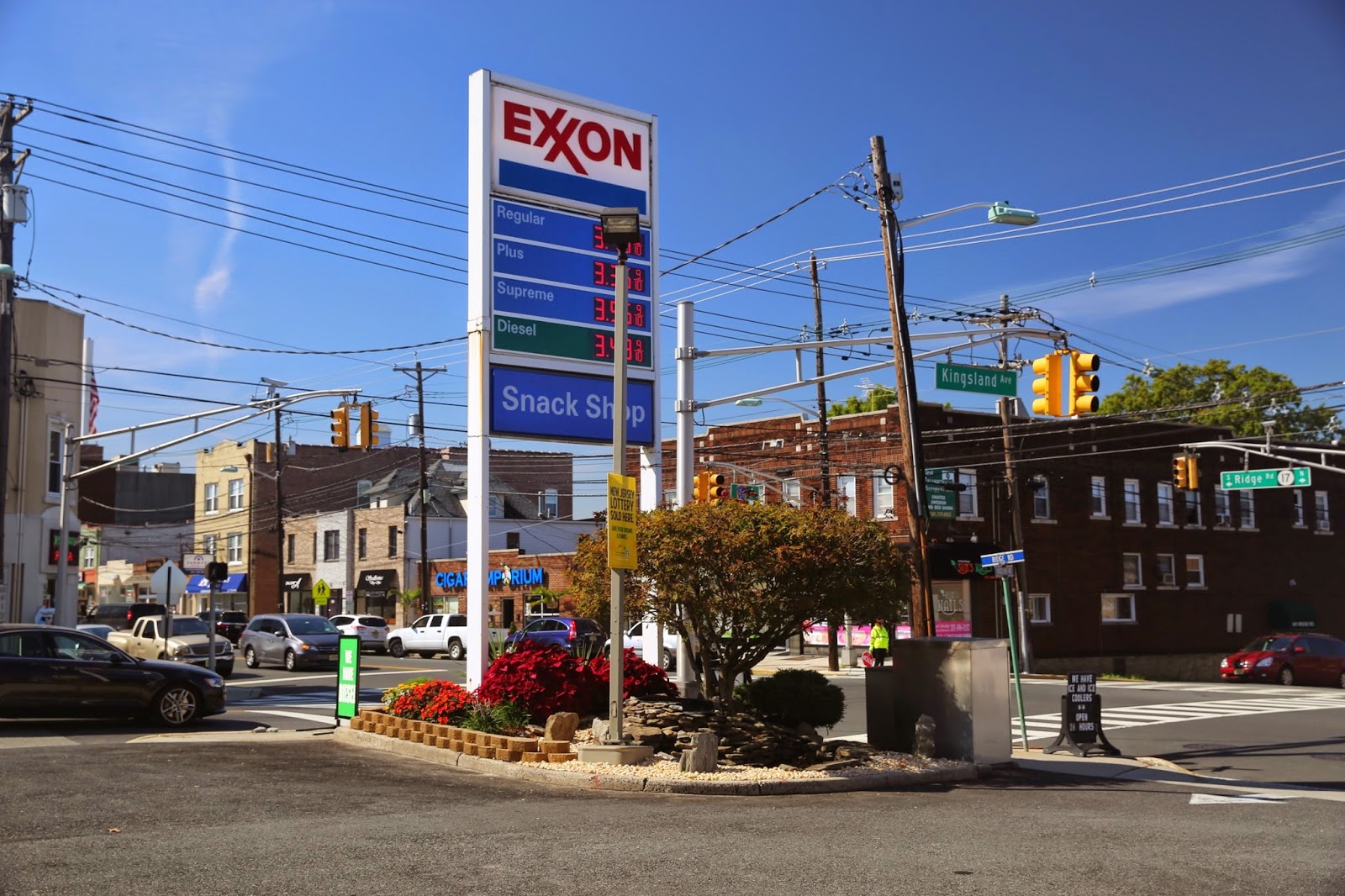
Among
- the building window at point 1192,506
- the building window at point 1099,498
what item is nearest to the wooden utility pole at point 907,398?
the building window at point 1099,498

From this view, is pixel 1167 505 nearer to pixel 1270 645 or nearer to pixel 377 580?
pixel 1270 645

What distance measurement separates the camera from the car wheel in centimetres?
1859

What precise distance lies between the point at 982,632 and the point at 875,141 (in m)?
26.3

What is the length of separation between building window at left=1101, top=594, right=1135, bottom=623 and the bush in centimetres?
3548

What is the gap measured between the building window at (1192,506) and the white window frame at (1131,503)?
2.68m

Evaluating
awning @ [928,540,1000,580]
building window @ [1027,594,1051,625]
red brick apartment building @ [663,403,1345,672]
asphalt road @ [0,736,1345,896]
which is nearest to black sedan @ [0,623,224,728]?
asphalt road @ [0,736,1345,896]

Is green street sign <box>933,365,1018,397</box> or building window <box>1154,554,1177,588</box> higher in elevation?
green street sign <box>933,365,1018,397</box>

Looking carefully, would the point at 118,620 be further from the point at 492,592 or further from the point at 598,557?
the point at 598,557

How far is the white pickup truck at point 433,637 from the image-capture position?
4634 centimetres

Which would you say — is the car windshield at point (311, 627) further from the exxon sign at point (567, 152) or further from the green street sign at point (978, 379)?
the exxon sign at point (567, 152)

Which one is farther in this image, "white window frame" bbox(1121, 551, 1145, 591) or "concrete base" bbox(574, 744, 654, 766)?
"white window frame" bbox(1121, 551, 1145, 591)

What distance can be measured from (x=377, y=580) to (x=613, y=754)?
5236 cm

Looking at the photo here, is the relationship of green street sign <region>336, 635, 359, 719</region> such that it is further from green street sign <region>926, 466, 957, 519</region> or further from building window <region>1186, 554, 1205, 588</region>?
building window <region>1186, 554, 1205, 588</region>

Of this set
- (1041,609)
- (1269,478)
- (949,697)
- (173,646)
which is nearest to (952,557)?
(1041,609)
